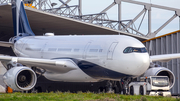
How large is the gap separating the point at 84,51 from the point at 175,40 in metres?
10.1

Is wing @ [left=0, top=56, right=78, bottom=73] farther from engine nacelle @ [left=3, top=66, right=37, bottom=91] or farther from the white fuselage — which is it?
engine nacelle @ [left=3, top=66, right=37, bottom=91]

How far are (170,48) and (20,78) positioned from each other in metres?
13.7

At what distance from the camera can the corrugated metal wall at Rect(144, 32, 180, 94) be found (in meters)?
25.8

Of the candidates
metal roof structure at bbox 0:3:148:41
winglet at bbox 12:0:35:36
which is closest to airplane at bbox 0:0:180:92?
winglet at bbox 12:0:35:36

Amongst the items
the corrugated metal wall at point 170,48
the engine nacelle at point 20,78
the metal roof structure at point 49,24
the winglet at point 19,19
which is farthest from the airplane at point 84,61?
the metal roof structure at point 49,24

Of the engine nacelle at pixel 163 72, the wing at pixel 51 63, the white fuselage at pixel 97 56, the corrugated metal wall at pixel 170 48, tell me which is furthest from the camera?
the corrugated metal wall at pixel 170 48

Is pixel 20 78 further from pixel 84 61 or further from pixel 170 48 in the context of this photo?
pixel 170 48

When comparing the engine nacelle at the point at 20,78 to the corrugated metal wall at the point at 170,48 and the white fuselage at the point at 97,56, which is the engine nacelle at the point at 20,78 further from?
the corrugated metal wall at the point at 170,48

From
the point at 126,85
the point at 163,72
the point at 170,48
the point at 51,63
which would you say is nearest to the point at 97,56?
the point at 126,85

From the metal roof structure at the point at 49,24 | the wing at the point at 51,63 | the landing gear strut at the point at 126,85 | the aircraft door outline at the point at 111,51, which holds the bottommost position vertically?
the landing gear strut at the point at 126,85

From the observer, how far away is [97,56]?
742 inches

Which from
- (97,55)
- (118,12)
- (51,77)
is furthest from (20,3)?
(118,12)

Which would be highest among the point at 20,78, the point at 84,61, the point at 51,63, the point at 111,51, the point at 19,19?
the point at 19,19

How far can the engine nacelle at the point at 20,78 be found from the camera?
18938 mm
